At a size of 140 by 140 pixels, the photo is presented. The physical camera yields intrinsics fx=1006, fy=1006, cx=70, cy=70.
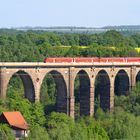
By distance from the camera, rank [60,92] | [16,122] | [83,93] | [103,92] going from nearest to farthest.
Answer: [16,122], [60,92], [83,93], [103,92]

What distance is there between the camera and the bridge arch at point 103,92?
76.3 meters

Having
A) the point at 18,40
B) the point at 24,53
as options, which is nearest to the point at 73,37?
the point at 18,40

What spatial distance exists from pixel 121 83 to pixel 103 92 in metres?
2.39

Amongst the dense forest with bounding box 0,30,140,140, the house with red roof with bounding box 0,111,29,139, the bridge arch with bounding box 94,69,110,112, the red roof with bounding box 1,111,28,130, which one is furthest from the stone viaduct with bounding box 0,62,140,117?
the house with red roof with bounding box 0,111,29,139

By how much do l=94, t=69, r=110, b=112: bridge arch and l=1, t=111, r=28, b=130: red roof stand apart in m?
16.5

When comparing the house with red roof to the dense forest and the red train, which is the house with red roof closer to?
the dense forest

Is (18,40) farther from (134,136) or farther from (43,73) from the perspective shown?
(134,136)

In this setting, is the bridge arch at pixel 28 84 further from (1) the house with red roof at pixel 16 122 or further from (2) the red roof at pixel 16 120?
→ (2) the red roof at pixel 16 120

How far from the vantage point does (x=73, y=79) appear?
241 ft

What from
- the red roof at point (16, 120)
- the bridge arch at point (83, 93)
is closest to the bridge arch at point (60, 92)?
the bridge arch at point (83, 93)

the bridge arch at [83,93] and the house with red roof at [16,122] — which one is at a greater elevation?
the bridge arch at [83,93]

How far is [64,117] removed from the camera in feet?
201

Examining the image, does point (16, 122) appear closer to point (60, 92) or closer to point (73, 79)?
point (60, 92)

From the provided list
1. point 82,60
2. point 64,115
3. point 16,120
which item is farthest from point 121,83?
point 16,120
